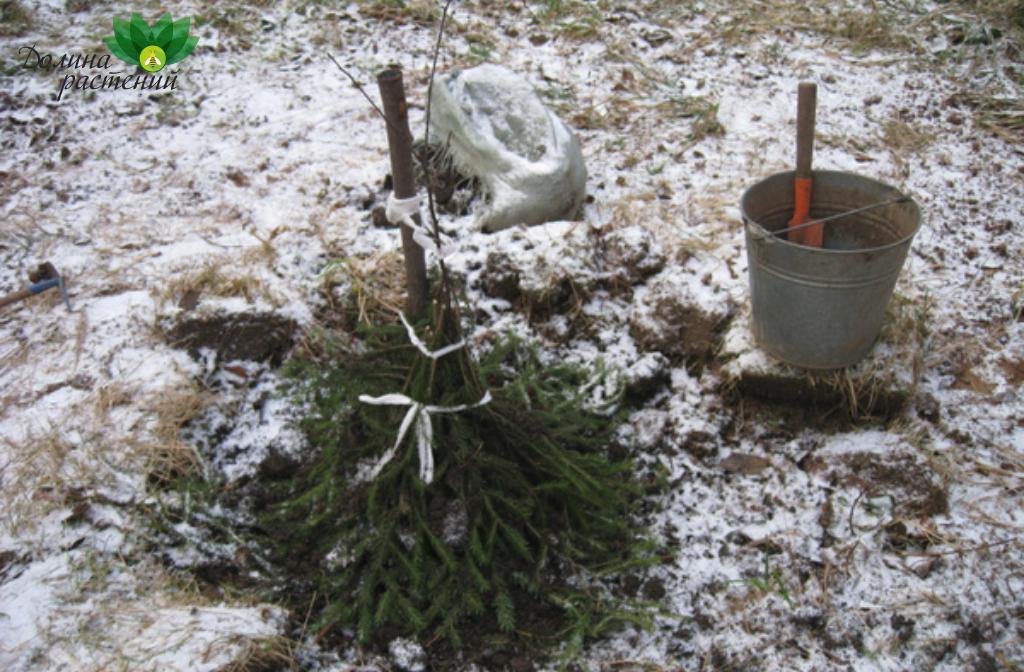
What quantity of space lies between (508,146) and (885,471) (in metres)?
2.19

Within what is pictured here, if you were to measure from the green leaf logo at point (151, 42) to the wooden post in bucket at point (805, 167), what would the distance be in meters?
3.96

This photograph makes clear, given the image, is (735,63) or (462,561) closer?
(462,561)

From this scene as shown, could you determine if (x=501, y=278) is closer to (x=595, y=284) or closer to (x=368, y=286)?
(x=595, y=284)

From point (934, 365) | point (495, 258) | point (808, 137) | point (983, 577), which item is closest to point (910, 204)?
point (808, 137)

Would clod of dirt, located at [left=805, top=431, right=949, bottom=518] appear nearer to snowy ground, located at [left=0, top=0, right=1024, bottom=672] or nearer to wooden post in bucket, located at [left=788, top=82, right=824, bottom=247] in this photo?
snowy ground, located at [left=0, top=0, right=1024, bottom=672]

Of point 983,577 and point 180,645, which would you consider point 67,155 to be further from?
point 983,577

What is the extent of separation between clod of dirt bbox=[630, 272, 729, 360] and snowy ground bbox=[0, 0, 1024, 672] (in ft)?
0.12

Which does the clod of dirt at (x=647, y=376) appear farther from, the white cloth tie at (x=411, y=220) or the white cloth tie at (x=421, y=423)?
the white cloth tie at (x=411, y=220)

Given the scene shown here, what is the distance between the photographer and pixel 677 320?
9.49 feet

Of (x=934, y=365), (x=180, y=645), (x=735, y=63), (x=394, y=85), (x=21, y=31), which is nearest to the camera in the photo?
(x=394, y=85)

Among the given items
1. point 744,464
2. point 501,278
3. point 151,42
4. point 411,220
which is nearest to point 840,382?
point 744,464

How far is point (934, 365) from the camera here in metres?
2.71

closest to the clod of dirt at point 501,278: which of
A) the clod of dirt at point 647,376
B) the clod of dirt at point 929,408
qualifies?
the clod of dirt at point 647,376

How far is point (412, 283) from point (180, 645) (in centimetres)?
120
